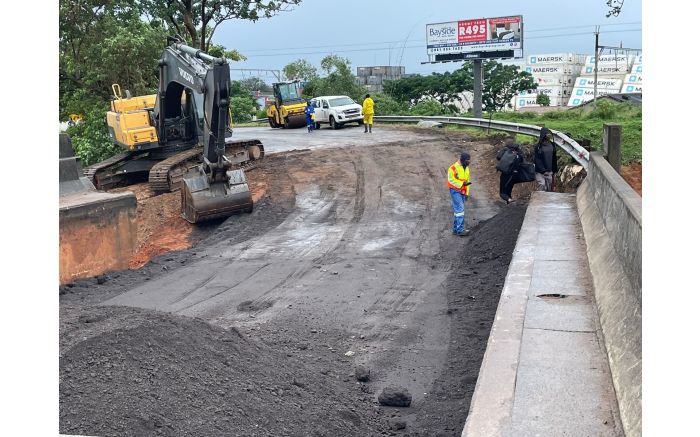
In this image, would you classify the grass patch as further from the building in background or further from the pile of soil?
the building in background

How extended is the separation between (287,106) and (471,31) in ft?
28.8

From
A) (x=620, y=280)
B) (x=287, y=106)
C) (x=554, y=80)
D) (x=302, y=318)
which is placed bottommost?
(x=302, y=318)

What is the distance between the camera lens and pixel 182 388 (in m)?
5.92

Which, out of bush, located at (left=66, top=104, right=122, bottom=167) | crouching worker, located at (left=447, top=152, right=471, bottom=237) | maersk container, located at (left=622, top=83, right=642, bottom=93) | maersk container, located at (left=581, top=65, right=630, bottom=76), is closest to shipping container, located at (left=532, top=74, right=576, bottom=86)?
maersk container, located at (left=581, top=65, right=630, bottom=76)

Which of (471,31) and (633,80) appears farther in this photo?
(471,31)

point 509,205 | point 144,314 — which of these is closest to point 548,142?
point 509,205

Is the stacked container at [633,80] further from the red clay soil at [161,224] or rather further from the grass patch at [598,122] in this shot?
the red clay soil at [161,224]

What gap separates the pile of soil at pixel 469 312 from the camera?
6535mm

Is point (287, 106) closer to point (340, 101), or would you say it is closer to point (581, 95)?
point (340, 101)

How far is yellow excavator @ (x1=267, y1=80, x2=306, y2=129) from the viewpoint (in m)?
34.0

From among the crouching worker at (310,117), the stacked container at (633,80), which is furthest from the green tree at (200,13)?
the stacked container at (633,80)

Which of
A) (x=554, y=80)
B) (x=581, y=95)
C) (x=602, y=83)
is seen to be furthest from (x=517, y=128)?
(x=554, y=80)

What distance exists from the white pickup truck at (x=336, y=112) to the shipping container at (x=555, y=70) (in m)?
15.0
